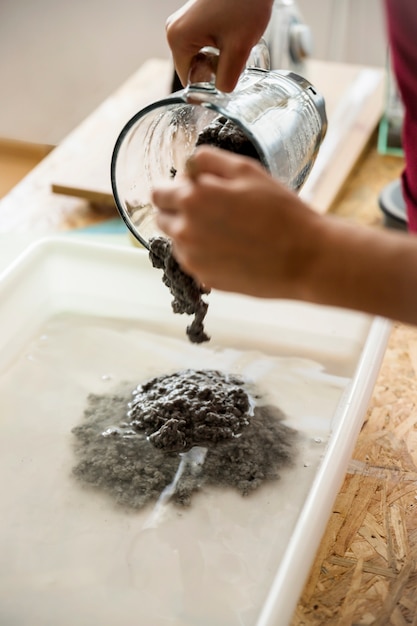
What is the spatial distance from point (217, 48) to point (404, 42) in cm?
16

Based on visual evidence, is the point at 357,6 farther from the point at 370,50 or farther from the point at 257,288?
the point at 257,288

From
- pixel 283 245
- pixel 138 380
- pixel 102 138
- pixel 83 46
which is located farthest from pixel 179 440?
pixel 83 46

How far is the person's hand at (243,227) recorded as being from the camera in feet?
1.60

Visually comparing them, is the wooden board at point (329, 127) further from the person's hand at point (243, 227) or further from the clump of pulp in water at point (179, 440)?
the person's hand at point (243, 227)

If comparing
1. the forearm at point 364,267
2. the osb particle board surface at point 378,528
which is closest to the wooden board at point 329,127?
the osb particle board surface at point 378,528

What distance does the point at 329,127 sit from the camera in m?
1.43

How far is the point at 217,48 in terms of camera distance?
0.73 m

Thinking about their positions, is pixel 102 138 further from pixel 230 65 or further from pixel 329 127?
pixel 230 65

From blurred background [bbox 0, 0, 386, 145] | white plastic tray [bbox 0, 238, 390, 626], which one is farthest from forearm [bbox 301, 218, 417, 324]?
blurred background [bbox 0, 0, 386, 145]

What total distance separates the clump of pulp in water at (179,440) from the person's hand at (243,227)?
11.0 inches

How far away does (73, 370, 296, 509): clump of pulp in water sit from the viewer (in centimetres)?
73

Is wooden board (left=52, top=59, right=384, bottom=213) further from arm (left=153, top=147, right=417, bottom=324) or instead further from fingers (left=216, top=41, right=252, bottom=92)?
arm (left=153, top=147, right=417, bottom=324)

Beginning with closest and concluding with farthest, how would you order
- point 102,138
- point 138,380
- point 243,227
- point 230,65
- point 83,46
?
1. point 243,227
2. point 230,65
3. point 138,380
4. point 102,138
5. point 83,46

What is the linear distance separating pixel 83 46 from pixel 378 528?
1676mm
